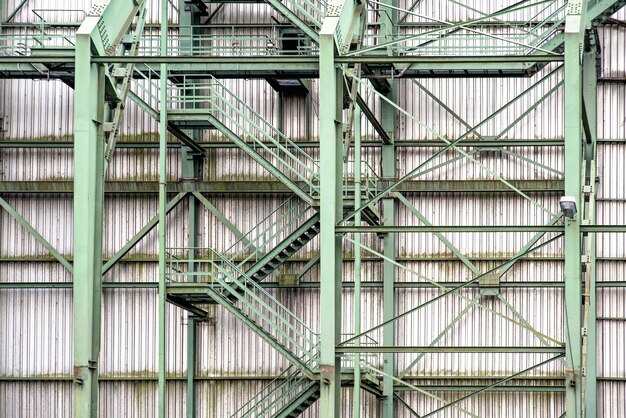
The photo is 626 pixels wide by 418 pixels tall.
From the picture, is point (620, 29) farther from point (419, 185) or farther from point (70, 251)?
point (70, 251)

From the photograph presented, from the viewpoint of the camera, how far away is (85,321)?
29922mm

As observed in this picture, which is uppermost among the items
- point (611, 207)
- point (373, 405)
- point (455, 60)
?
point (455, 60)

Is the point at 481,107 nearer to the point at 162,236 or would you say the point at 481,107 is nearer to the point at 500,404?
the point at 500,404

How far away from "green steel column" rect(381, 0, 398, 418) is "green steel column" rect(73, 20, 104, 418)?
11.7 metres

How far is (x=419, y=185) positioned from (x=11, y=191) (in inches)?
494

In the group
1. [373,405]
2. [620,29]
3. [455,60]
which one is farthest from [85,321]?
[620,29]

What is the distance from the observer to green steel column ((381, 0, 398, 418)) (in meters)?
39.6

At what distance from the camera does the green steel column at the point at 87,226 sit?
1175 inches

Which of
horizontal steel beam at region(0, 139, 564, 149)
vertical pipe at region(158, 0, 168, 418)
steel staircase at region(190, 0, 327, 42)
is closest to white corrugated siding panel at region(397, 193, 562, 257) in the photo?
horizontal steel beam at region(0, 139, 564, 149)

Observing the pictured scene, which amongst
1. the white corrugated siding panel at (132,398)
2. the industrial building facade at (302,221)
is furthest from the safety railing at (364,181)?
the white corrugated siding panel at (132,398)

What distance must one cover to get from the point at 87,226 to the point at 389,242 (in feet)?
40.5

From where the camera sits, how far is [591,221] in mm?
39250

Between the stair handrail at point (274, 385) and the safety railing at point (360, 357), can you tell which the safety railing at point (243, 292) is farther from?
the safety railing at point (360, 357)

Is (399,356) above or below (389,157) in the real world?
below
